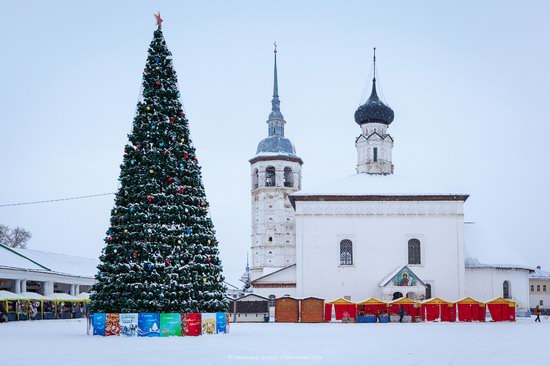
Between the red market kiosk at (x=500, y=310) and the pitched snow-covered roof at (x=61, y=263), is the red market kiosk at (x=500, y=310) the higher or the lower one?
the lower one

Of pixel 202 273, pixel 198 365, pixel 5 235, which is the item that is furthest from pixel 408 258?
pixel 5 235

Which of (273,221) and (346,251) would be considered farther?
(273,221)

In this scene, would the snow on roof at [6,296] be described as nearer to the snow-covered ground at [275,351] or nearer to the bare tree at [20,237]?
the snow-covered ground at [275,351]

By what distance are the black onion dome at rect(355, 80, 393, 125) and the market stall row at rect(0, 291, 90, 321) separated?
1094 inches

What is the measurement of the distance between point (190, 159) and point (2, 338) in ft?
32.5

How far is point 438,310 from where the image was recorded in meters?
45.1

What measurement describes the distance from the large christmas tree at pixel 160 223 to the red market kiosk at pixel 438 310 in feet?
63.7

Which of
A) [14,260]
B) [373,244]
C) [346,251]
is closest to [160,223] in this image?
[14,260]

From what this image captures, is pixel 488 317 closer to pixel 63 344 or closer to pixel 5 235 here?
pixel 63 344

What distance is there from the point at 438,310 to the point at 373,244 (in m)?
9.27

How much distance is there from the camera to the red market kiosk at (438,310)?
44.5 metres

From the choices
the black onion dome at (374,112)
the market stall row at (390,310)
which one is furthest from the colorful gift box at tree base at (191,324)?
the black onion dome at (374,112)

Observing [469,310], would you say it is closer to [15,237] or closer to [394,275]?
[394,275]

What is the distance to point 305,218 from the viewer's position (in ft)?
177
